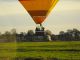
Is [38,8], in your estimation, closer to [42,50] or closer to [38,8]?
[38,8]

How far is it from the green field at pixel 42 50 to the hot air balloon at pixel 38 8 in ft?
1.51

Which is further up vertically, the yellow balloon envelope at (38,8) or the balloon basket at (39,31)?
the yellow balloon envelope at (38,8)

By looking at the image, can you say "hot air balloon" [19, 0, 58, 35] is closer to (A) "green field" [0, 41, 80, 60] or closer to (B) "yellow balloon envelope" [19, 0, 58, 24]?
(B) "yellow balloon envelope" [19, 0, 58, 24]

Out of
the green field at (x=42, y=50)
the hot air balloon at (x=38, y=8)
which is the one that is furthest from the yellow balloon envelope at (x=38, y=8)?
the green field at (x=42, y=50)

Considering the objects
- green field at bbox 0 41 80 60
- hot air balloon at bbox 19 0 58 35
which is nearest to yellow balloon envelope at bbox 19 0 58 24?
hot air balloon at bbox 19 0 58 35

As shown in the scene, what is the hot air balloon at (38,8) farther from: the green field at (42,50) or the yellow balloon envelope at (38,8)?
the green field at (42,50)

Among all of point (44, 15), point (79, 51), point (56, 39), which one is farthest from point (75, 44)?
point (44, 15)

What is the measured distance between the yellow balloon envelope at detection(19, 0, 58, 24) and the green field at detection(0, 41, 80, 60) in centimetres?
47

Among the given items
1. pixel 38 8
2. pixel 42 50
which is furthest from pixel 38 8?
pixel 42 50

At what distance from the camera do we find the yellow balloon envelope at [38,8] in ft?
16.4

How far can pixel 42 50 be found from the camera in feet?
19.1

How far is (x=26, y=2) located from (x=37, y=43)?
77 centimetres

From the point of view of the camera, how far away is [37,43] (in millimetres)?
5363

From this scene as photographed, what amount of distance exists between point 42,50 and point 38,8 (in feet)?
3.28
